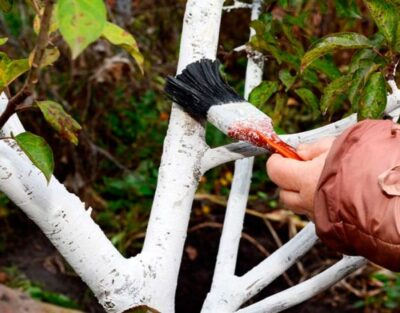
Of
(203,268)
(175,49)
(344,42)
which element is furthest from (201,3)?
(175,49)

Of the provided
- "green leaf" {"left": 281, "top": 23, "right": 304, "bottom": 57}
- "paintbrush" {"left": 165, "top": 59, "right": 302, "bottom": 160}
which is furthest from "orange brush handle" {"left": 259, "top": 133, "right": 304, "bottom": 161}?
"green leaf" {"left": 281, "top": 23, "right": 304, "bottom": 57}

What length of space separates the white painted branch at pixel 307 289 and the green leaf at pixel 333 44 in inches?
15.2

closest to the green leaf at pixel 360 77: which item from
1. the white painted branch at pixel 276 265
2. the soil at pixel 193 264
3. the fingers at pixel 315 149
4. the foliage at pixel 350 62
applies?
the foliage at pixel 350 62

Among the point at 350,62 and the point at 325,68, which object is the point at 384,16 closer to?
the point at 350,62

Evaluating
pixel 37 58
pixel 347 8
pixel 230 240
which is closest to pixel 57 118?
pixel 37 58

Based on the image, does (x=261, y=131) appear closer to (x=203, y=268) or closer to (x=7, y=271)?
(x=203, y=268)

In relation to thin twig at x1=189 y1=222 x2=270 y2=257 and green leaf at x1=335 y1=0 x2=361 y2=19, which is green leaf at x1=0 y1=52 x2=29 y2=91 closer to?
green leaf at x1=335 y1=0 x2=361 y2=19

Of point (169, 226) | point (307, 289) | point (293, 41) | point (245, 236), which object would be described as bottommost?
point (245, 236)

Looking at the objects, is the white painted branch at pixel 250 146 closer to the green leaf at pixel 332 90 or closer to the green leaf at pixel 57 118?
the green leaf at pixel 332 90

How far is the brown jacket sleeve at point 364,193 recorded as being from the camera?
92 centimetres

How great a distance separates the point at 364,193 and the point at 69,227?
464mm

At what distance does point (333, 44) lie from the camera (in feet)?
3.68

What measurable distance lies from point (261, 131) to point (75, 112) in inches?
77.7

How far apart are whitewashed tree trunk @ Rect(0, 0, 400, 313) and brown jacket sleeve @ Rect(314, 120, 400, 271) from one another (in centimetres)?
21
